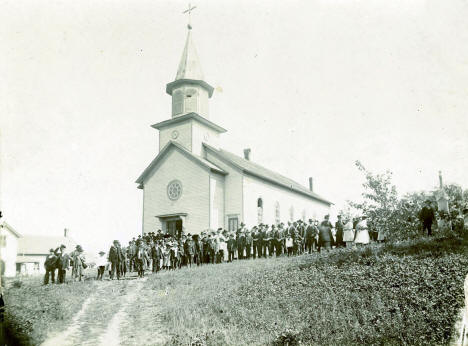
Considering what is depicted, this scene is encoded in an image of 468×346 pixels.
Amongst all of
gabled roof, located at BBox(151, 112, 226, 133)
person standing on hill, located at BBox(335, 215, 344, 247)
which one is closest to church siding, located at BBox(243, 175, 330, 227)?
gabled roof, located at BBox(151, 112, 226, 133)

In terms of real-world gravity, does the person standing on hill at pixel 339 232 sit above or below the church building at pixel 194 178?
below

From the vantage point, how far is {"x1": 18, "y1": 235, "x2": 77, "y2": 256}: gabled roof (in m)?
55.7

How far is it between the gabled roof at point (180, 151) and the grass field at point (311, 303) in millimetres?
13273

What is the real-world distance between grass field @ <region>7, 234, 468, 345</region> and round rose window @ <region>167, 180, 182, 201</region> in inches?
530

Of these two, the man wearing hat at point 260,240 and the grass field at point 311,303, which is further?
the man wearing hat at point 260,240

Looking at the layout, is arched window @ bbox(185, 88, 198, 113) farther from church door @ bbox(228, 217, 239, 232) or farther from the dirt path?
the dirt path

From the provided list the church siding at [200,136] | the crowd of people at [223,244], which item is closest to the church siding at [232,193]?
the church siding at [200,136]

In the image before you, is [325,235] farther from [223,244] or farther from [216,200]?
[216,200]

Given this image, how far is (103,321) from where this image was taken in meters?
Answer: 11.1

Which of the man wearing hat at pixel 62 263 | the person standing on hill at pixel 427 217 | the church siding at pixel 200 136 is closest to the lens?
the man wearing hat at pixel 62 263

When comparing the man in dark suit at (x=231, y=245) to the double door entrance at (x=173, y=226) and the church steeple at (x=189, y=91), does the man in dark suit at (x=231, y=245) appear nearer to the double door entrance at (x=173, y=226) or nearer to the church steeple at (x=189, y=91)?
the double door entrance at (x=173, y=226)

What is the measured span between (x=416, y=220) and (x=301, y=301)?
13918 millimetres

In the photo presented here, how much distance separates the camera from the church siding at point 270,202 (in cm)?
2873

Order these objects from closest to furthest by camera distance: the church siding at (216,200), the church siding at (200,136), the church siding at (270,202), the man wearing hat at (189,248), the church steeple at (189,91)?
1. the man wearing hat at (189,248)
2. the church siding at (216,200)
3. the church siding at (270,202)
4. the church siding at (200,136)
5. the church steeple at (189,91)
